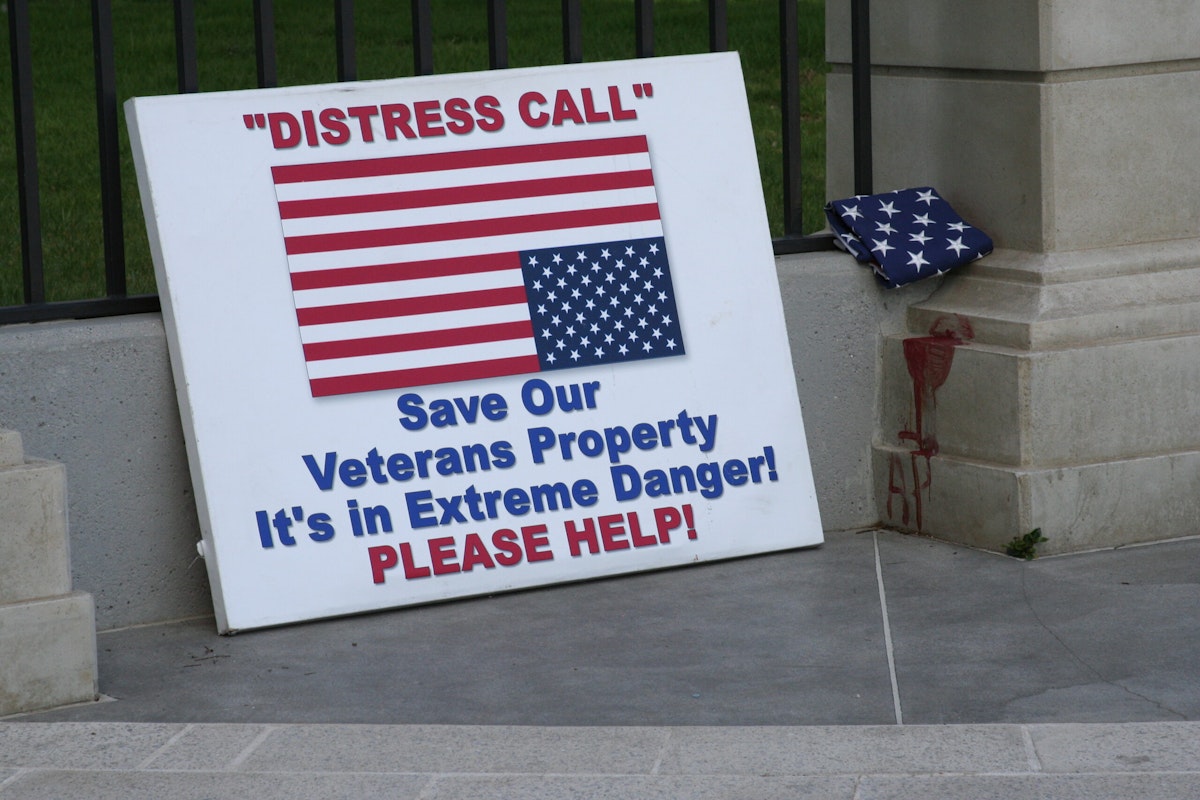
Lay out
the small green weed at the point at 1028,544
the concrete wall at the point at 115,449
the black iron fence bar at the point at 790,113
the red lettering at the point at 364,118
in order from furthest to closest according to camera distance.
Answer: the black iron fence bar at the point at 790,113, the small green weed at the point at 1028,544, the red lettering at the point at 364,118, the concrete wall at the point at 115,449

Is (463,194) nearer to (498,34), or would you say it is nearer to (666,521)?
(498,34)

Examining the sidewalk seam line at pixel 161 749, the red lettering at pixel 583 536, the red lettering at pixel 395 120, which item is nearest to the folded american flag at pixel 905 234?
the red lettering at pixel 583 536

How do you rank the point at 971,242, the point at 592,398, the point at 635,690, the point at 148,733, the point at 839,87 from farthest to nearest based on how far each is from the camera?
the point at 839,87
the point at 971,242
the point at 592,398
the point at 635,690
the point at 148,733

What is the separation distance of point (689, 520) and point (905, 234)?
1366 mm

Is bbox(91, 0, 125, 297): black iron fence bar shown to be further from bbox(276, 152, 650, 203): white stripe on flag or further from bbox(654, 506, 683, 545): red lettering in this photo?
bbox(654, 506, 683, 545): red lettering

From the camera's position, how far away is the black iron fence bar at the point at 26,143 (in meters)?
5.41

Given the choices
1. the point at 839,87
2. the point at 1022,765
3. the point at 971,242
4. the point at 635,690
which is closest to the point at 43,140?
the point at 839,87

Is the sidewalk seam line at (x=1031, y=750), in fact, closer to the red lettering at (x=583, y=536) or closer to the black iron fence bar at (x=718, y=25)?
the red lettering at (x=583, y=536)

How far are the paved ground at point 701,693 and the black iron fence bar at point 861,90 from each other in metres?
1.45

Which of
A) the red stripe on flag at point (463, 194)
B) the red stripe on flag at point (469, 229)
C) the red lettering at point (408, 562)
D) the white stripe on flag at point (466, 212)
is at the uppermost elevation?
the red stripe on flag at point (463, 194)

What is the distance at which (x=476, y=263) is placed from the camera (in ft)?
19.2

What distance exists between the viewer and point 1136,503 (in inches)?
247

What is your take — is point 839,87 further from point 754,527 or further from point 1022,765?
point 1022,765

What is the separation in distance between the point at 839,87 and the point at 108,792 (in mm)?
4148
